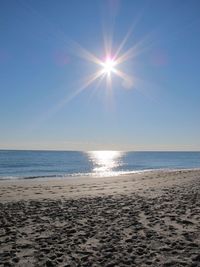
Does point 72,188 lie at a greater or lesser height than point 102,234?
greater

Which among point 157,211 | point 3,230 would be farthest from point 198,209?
point 3,230

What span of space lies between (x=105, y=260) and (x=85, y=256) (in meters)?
0.64

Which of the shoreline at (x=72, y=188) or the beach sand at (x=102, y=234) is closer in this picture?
the beach sand at (x=102, y=234)

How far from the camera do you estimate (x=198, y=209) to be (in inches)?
613

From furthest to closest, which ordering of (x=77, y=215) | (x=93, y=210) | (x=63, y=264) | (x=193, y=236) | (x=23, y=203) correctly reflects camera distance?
(x=23, y=203)
(x=93, y=210)
(x=77, y=215)
(x=193, y=236)
(x=63, y=264)

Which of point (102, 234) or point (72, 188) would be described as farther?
point (72, 188)

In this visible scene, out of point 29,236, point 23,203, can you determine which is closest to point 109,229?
point 29,236

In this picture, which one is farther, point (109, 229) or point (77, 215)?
point (77, 215)

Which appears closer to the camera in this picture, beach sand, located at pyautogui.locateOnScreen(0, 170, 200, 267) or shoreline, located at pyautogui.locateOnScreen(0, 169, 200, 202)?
beach sand, located at pyautogui.locateOnScreen(0, 170, 200, 267)

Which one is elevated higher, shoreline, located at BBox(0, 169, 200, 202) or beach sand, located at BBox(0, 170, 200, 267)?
shoreline, located at BBox(0, 169, 200, 202)

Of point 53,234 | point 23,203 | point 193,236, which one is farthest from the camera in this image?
point 23,203

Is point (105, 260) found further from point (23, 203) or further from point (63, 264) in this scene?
point (23, 203)

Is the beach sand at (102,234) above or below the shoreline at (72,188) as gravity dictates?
below

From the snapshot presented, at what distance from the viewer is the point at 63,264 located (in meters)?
8.41
